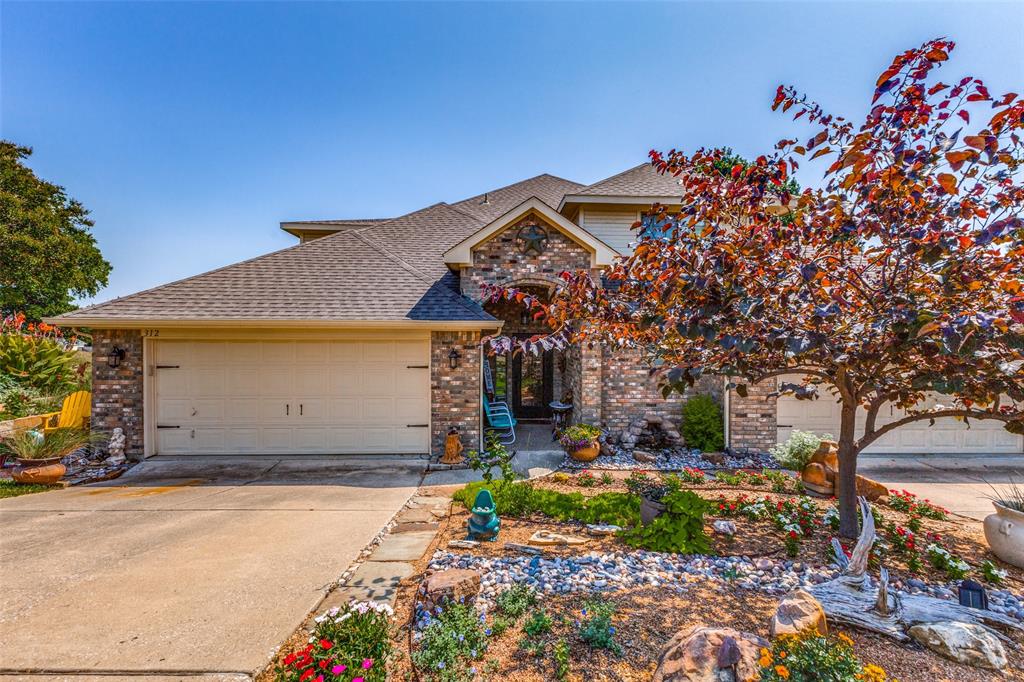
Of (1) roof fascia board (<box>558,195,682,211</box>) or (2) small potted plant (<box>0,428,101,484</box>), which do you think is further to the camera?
(1) roof fascia board (<box>558,195,682,211</box>)

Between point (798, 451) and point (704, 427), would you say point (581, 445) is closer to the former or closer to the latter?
point (704, 427)

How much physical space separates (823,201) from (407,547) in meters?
4.67

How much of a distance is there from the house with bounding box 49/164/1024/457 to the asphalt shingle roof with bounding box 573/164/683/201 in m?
2.33

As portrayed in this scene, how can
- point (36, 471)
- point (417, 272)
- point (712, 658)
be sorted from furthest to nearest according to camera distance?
point (417, 272)
point (36, 471)
point (712, 658)

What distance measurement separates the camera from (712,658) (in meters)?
2.19

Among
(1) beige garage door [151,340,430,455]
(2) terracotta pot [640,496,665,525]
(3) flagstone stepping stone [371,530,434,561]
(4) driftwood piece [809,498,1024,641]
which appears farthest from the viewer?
(1) beige garage door [151,340,430,455]

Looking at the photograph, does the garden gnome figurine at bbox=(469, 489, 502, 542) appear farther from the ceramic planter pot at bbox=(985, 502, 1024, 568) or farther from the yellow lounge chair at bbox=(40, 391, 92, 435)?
the yellow lounge chair at bbox=(40, 391, 92, 435)

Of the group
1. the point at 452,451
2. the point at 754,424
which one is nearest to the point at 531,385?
the point at 452,451

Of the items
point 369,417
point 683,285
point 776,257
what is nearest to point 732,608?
point 683,285

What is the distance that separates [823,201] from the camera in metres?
3.17

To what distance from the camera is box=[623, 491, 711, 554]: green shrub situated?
395 centimetres

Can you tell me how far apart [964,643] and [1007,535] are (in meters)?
2.23

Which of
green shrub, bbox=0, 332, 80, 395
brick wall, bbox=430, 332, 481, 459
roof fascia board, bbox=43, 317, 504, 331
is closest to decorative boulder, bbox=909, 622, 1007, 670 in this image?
roof fascia board, bbox=43, 317, 504, 331

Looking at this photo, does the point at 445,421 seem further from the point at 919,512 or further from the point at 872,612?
the point at 919,512
